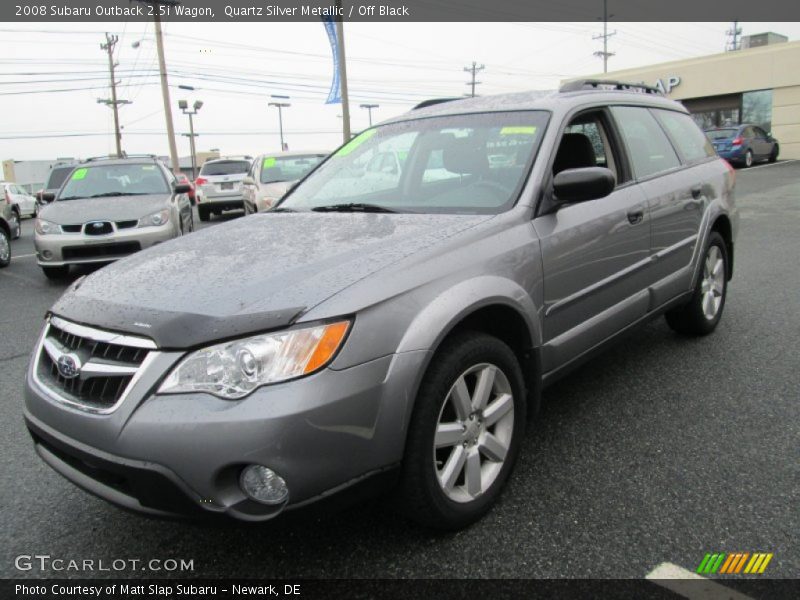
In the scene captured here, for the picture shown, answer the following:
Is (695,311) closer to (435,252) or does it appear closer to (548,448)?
(548,448)

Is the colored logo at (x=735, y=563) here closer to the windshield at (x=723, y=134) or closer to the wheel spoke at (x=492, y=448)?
the wheel spoke at (x=492, y=448)

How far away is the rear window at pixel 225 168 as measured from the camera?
1753cm

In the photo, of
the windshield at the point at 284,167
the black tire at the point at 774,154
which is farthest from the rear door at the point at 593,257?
the black tire at the point at 774,154

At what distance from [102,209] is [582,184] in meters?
6.79

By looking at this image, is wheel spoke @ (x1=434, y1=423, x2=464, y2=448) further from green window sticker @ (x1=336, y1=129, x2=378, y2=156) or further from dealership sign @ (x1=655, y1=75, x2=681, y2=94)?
dealership sign @ (x1=655, y1=75, x2=681, y2=94)

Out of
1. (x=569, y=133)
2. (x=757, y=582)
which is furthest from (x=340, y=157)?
(x=757, y=582)

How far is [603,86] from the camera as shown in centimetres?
407

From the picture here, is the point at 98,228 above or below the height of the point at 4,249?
above

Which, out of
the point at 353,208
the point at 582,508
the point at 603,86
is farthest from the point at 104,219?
the point at 582,508

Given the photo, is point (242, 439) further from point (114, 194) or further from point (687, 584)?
point (114, 194)

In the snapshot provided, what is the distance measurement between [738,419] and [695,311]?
1312 millimetres

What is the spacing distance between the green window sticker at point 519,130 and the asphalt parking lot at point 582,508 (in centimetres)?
151

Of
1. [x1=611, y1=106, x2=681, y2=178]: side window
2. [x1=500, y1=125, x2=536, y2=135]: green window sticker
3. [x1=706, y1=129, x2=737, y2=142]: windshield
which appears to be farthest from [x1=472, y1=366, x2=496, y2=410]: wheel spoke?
[x1=706, y1=129, x2=737, y2=142]: windshield

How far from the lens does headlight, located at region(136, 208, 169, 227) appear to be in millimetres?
7641
